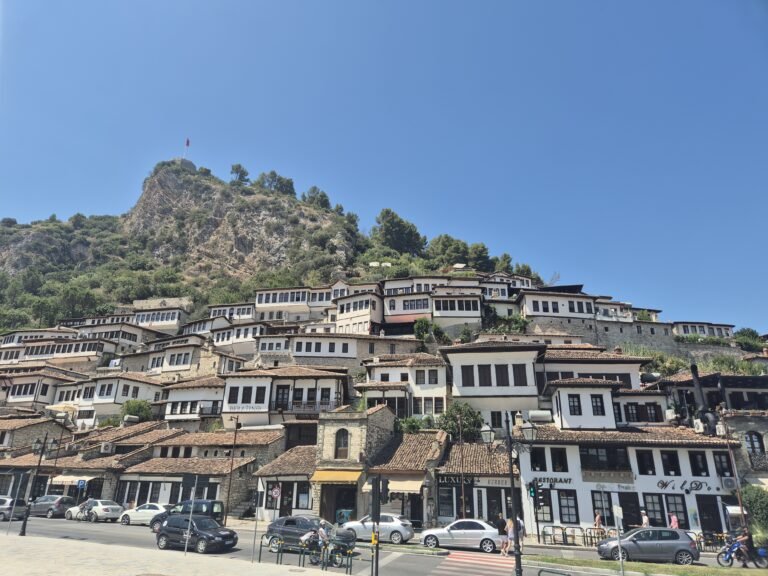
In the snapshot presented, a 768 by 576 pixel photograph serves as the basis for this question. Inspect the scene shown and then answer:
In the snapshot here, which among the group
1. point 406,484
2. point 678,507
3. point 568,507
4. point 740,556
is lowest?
point 740,556

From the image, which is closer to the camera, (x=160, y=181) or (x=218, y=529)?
(x=218, y=529)

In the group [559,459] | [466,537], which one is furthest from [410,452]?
[466,537]

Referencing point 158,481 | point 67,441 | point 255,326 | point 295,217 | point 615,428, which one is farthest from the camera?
point 295,217

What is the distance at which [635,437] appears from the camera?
2983cm

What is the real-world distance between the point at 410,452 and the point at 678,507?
16483mm

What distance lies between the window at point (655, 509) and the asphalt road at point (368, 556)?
5.02m

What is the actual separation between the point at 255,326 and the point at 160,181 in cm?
A: 12312

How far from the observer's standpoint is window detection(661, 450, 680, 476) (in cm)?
2889

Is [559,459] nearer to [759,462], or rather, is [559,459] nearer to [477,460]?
[477,460]

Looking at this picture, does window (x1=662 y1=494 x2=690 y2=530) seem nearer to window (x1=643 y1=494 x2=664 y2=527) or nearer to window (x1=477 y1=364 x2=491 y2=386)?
window (x1=643 y1=494 x2=664 y2=527)

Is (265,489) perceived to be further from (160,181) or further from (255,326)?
(160,181)

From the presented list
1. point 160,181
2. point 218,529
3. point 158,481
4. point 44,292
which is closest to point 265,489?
point 158,481

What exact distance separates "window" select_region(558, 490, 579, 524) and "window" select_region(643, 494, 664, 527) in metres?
4.15

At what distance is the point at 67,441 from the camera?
4594cm
